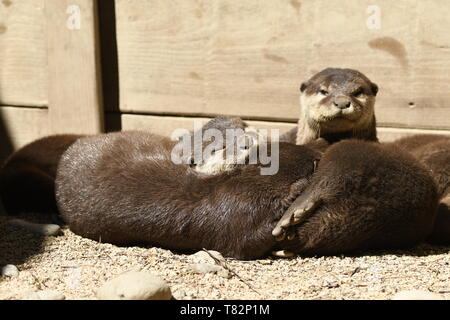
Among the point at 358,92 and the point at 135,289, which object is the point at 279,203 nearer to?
the point at 358,92

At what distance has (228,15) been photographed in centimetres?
390

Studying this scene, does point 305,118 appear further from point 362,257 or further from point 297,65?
point 362,257

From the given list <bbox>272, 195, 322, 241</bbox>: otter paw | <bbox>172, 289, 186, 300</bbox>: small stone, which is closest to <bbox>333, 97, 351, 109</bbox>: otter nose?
<bbox>272, 195, 322, 241</bbox>: otter paw

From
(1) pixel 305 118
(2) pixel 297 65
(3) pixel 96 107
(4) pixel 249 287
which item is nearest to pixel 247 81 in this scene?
(2) pixel 297 65

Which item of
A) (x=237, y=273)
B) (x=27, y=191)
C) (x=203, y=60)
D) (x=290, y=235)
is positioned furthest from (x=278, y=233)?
(x=27, y=191)

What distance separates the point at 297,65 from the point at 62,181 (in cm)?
141

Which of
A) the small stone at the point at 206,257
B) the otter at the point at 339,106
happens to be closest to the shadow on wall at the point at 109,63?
the otter at the point at 339,106

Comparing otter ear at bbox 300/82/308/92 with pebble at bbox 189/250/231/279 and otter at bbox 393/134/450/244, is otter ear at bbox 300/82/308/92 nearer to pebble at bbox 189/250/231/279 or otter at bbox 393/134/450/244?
otter at bbox 393/134/450/244

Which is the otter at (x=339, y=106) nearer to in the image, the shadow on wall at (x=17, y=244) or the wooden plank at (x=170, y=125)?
the wooden plank at (x=170, y=125)

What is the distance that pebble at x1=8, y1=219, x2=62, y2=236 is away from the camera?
134 inches

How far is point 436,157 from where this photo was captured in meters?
3.48

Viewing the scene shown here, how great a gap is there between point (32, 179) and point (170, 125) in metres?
0.87

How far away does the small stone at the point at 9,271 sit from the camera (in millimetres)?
2801

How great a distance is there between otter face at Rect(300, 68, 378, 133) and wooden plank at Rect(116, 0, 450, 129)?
318 mm
